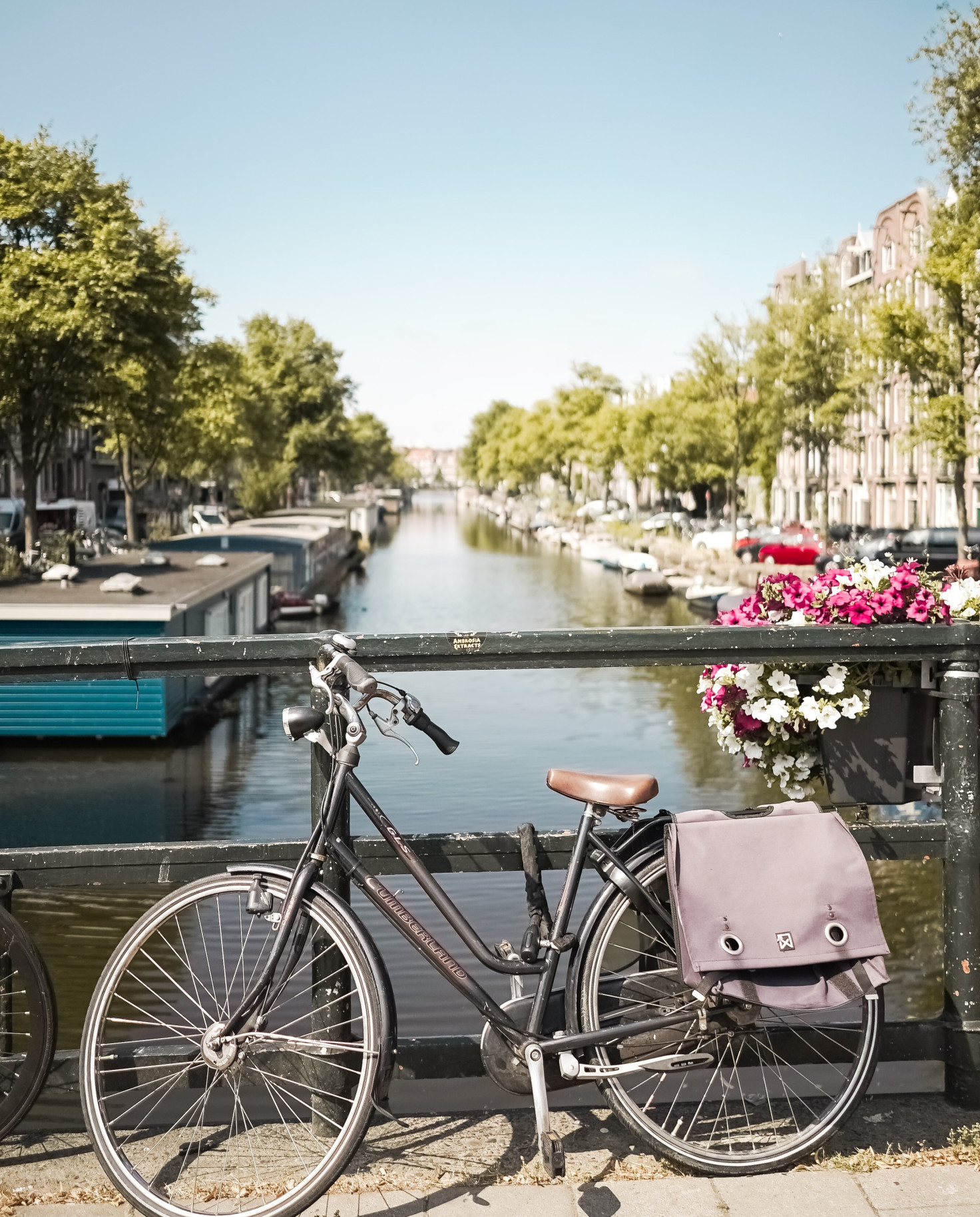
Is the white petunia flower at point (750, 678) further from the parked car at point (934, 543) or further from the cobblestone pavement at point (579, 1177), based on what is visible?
the parked car at point (934, 543)

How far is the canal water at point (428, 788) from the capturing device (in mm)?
10359

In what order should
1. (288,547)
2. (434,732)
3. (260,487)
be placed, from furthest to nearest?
(260,487) < (288,547) < (434,732)

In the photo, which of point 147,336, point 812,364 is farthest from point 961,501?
point 147,336

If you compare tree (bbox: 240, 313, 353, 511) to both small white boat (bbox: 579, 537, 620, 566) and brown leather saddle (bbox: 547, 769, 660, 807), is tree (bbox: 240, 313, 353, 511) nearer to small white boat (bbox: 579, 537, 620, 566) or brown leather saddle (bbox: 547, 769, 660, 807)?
small white boat (bbox: 579, 537, 620, 566)

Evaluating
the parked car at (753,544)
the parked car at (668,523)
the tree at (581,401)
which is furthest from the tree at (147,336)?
the tree at (581,401)

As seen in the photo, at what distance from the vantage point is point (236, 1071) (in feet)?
10.4

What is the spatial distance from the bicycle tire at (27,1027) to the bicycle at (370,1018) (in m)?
0.14

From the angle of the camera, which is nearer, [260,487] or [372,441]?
[260,487]

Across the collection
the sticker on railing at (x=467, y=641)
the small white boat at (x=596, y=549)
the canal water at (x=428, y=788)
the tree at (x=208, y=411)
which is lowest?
the canal water at (x=428, y=788)

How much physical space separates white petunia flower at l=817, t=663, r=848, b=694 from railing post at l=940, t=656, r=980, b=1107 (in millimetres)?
272

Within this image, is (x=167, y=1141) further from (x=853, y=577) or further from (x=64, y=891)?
(x=64, y=891)

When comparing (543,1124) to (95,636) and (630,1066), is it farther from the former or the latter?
(95,636)

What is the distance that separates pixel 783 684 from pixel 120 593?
20.1 m

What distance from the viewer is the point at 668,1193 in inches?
126
